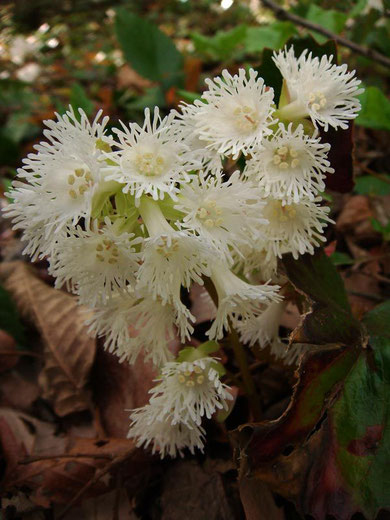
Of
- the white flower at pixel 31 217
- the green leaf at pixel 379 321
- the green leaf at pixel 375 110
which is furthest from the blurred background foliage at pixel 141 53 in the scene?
the white flower at pixel 31 217

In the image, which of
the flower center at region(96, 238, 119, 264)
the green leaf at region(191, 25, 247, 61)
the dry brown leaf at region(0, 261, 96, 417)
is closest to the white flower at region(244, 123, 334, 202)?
the flower center at region(96, 238, 119, 264)

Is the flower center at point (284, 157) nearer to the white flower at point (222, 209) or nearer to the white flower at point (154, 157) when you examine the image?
the white flower at point (222, 209)

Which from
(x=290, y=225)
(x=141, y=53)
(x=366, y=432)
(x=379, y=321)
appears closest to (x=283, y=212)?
(x=290, y=225)

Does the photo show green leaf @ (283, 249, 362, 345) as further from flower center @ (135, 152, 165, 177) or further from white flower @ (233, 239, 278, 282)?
flower center @ (135, 152, 165, 177)

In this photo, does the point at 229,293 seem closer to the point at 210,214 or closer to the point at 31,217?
the point at 210,214

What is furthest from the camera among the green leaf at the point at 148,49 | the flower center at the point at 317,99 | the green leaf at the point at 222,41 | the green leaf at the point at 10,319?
the green leaf at the point at 148,49

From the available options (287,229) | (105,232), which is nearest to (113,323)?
(105,232)
